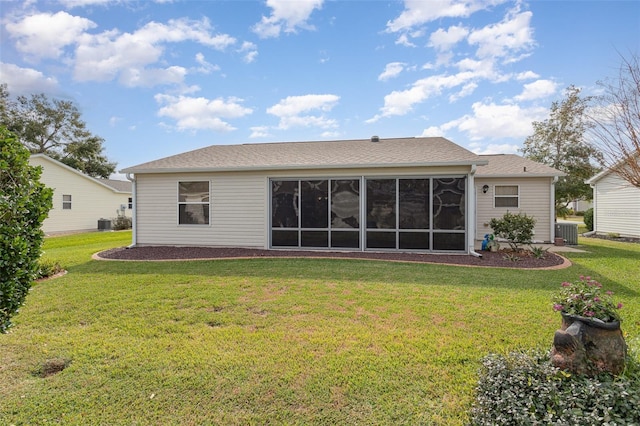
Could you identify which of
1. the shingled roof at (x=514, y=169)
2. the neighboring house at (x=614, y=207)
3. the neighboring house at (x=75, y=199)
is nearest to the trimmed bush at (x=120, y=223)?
the neighboring house at (x=75, y=199)

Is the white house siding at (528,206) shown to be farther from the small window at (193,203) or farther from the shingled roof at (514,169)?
the small window at (193,203)

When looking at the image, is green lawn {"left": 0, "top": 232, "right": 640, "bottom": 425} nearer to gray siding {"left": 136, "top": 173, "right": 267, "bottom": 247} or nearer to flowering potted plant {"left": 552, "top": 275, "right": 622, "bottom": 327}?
flowering potted plant {"left": 552, "top": 275, "right": 622, "bottom": 327}

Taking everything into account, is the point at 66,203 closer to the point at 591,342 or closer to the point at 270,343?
the point at 270,343

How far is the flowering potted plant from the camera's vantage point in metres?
2.84

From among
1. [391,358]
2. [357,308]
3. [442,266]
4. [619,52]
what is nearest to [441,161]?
[442,266]

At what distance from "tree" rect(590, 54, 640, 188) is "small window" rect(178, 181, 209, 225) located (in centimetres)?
1073

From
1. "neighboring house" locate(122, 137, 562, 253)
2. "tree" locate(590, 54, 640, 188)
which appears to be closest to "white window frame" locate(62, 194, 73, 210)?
"neighboring house" locate(122, 137, 562, 253)

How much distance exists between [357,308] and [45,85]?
39313 mm

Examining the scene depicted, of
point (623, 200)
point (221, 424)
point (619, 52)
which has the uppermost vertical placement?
point (619, 52)

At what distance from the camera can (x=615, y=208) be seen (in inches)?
643

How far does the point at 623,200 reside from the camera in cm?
1573

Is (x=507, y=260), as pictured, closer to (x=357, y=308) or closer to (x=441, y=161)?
(x=441, y=161)

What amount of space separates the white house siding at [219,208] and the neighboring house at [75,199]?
10109 millimetres

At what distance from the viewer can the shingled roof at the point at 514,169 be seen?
12.2 metres
